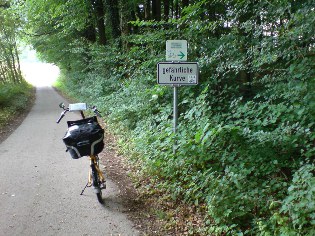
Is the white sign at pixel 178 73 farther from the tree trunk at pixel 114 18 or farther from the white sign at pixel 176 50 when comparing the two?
the tree trunk at pixel 114 18

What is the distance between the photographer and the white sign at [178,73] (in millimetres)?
5363

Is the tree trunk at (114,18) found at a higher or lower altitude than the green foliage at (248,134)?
higher

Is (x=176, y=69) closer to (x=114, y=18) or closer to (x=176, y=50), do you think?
(x=176, y=50)

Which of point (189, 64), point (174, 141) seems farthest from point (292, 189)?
point (189, 64)

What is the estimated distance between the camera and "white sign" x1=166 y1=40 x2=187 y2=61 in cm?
540

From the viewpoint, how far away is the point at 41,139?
32.2 ft

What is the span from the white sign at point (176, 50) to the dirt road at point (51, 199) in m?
2.81

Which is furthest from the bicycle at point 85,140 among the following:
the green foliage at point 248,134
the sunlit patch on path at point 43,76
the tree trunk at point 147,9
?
the sunlit patch on path at point 43,76

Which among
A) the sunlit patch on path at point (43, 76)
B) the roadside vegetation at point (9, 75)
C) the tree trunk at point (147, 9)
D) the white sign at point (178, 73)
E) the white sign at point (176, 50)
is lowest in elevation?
the sunlit patch on path at point (43, 76)

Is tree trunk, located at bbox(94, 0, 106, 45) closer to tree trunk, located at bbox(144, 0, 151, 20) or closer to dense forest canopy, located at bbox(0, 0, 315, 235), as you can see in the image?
tree trunk, located at bbox(144, 0, 151, 20)

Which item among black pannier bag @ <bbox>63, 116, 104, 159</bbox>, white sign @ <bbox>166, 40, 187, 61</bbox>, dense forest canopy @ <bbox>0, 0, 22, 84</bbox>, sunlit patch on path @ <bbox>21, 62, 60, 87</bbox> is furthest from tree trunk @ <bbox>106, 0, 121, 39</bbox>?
sunlit patch on path @ <bbox>21, 62, 60, 87</bbox>

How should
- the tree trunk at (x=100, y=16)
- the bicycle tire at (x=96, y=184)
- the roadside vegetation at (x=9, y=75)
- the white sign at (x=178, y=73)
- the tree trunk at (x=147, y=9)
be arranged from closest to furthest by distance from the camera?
the bicycle tire at (x=96, y=184)
the white sign at (x=178, y=73)
the tree trunk at (x=147, y=9)
the roadside vegetation at (x=9, y=75)
the tree trunk at (x=100, y=16)

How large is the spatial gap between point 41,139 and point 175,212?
267 inches

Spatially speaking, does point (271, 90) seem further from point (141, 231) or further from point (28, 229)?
point (28, 229)
